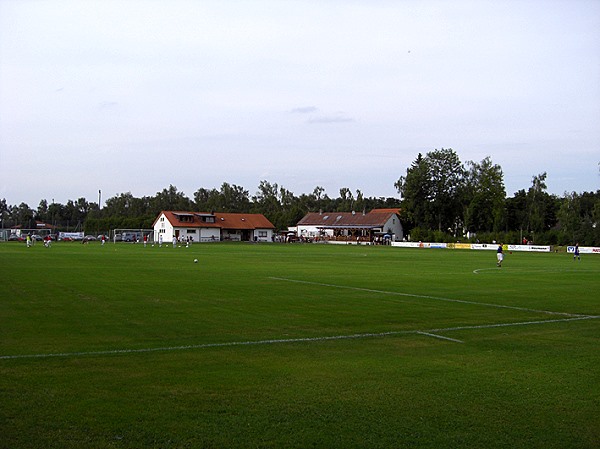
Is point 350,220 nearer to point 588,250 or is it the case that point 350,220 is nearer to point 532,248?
point 532,248

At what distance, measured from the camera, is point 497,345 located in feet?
40.0

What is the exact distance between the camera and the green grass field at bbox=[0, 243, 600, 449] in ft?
22.0

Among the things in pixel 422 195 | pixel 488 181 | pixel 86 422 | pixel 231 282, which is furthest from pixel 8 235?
pixel 86 422

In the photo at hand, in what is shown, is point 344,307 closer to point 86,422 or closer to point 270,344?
point 270,344

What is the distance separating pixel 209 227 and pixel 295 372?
109 m

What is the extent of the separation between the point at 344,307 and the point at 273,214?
461 ft

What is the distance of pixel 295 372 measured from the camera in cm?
952

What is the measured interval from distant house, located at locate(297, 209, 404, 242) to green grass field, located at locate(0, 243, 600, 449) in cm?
9691

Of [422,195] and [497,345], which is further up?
[422,195]

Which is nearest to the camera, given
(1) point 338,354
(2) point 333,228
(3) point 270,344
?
(1) point 338,354

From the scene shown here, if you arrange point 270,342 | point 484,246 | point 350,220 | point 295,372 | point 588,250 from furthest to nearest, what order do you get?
point 350,220, point 484,246, point 588,250, point 270,342, point 295,372

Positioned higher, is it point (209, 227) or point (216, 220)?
point (216, 220)

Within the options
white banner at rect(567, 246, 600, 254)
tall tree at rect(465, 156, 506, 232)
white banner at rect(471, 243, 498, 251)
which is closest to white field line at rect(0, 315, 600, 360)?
white banner at rect(567, 246, 600, 254)

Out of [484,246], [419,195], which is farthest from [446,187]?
[484,246]
